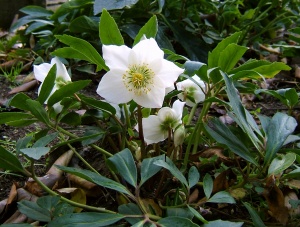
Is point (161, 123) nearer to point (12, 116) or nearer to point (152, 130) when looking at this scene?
point (152, 130)

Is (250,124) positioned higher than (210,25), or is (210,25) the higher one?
(250,124)

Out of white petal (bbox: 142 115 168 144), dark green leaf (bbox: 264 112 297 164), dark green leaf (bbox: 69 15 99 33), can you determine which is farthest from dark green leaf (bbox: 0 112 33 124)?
dark green leaf (bbox: 69 15 99 33)

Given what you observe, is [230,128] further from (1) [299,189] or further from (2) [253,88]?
(1) [299,189]

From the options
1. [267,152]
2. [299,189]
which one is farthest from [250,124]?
[299,189]

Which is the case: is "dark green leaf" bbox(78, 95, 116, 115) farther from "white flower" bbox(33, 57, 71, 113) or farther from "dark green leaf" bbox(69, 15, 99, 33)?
"dark green leaf" bbox(69, 15, 99, 33)

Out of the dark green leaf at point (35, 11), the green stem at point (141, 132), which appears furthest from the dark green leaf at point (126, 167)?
the dark green leaf at point (35, 11)

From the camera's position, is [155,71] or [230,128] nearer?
[155,71]

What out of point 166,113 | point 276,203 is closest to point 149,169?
point 166,113
